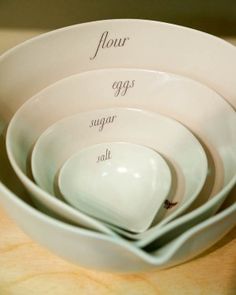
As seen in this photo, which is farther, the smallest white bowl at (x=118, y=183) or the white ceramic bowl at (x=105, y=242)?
the smallest white bowl at (x=118, y=183)

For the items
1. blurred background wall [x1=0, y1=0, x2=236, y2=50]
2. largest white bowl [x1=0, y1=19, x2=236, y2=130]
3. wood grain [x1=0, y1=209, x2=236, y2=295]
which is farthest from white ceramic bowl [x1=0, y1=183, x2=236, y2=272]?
blurred background wall [x1=0, y1=0, x2=236, y2=50]

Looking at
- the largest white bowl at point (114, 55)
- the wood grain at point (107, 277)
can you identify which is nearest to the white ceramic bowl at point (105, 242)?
the wood grain at point (107, 277)

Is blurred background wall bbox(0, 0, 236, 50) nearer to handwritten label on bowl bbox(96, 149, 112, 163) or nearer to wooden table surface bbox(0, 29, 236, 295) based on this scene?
handwritten label on bowl bbox(96, 149, 112, 163)

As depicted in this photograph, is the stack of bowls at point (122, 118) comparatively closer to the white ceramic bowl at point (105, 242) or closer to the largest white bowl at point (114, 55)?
the largest white bowl at point (114, 55)

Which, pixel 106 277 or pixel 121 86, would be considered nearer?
pixel 106 277

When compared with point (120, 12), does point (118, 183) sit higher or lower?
lower

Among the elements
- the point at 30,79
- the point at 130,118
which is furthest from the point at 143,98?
the point at 30,79

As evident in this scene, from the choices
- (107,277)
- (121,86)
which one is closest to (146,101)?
(121,86)

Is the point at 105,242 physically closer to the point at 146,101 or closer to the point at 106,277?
the point at 106,277
